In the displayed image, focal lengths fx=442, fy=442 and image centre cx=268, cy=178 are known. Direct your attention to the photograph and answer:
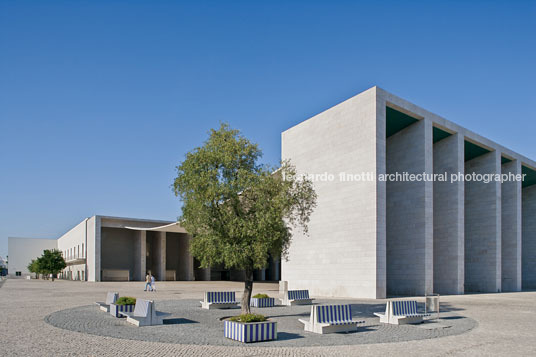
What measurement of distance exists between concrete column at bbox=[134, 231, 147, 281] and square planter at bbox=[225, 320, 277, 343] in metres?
50.5

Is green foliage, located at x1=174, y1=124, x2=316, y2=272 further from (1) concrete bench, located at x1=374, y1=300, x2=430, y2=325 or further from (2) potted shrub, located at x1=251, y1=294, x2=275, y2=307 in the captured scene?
(2) potted shrub, located at x1=251, y1=294, x2=275, y2=307

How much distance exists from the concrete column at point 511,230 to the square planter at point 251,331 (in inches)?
1292

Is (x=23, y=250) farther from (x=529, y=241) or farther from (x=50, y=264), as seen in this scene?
(x=529, y=241)

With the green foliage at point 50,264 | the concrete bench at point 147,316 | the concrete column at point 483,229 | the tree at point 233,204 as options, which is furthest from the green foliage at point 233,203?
the green foliage at point 50,264

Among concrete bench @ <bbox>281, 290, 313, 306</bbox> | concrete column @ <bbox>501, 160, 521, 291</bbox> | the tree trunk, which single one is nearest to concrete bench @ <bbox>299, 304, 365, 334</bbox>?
the tree trunk

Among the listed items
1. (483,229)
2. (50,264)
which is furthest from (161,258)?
(483,229)

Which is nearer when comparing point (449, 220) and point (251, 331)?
point (251, 331)

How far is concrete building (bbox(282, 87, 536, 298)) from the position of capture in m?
26.8

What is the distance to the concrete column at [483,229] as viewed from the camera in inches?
1369

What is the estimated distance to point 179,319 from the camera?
16.3 m

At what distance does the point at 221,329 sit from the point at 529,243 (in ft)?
140

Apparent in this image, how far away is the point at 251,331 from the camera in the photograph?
11.6m

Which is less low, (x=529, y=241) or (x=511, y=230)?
(x=511, y=230)

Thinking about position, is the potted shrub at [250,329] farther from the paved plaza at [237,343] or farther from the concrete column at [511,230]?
the concrete column at [511,230]
